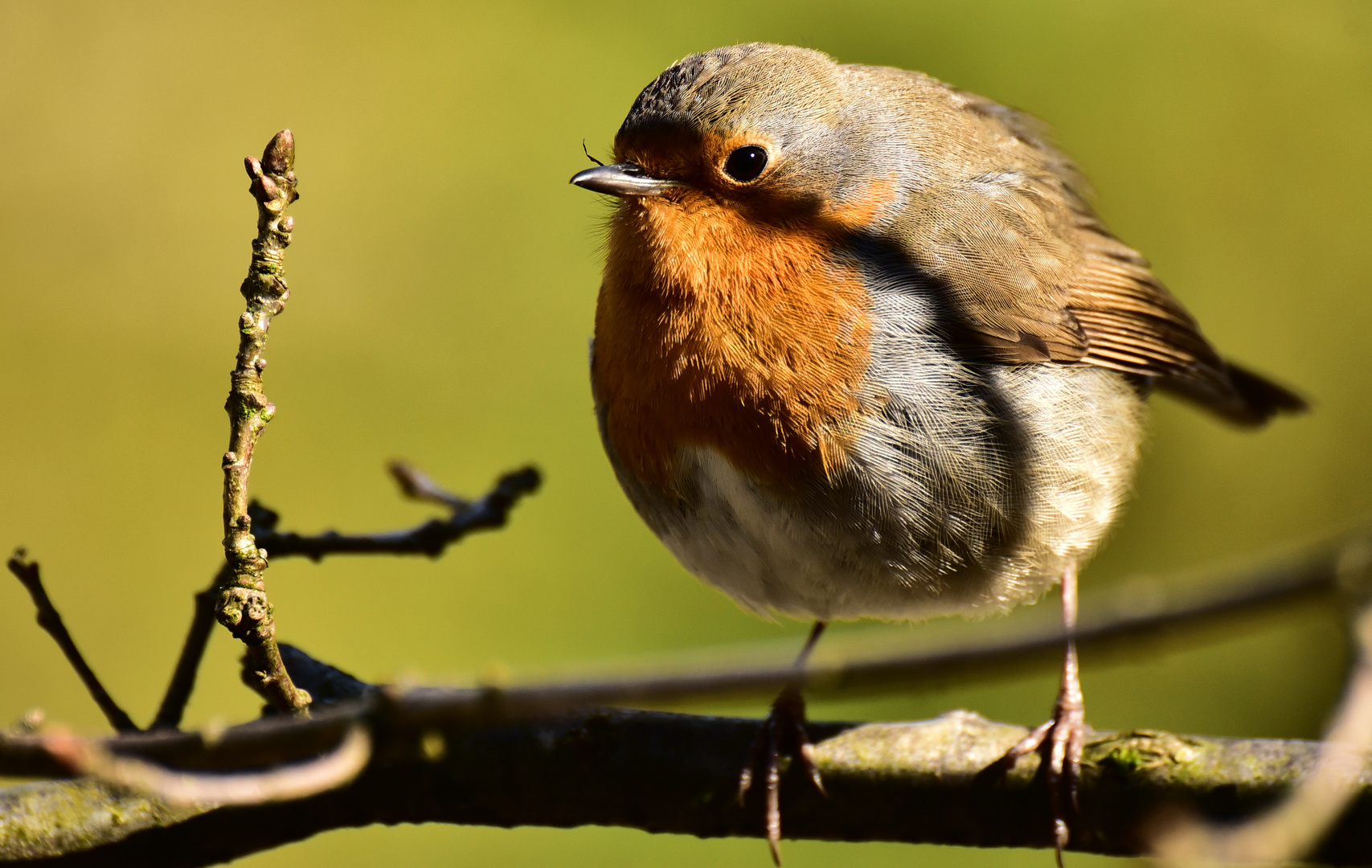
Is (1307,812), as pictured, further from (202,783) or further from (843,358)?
(843,358)

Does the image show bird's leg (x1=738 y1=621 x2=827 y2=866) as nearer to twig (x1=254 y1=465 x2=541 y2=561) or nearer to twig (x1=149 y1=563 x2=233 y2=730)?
twig (x1=254 y1=465 x2=541 y2=561)

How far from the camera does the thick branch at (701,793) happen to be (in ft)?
7.32

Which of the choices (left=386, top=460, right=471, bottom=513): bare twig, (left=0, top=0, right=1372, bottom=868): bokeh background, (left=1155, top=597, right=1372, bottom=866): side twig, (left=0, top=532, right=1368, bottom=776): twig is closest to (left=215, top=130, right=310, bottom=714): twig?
(left=0, top=532, right=1368, bottom=776): twig

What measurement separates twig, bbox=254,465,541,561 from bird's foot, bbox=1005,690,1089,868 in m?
1.19

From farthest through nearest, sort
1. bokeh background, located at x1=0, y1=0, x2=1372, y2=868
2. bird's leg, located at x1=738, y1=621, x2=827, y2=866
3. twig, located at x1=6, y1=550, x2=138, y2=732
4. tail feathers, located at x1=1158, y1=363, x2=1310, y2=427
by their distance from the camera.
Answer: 1. bokeh background, located at x1=0, y1=0, x2=1372, y2=868
2. tail feathers, located at x1=1158, y1=363, x2=1310, y2=427
3. bird's leg, located at x1=738, y1=621, x2=827, y2=866
4. twig, located at x1=6, y1=550, x2=138, y2=732

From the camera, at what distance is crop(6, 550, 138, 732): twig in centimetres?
203

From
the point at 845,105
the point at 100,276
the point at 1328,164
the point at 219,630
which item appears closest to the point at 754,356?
the point at 845,105

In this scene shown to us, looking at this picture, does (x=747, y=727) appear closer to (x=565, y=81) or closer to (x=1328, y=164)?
(x=565, y=81)

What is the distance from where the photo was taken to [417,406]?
4.75 meters

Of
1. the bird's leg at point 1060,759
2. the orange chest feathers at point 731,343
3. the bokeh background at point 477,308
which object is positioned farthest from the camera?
the bokeh background at point 477,308

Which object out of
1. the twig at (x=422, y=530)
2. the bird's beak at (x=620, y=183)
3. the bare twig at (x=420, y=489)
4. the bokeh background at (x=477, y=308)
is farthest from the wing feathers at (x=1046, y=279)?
the bokeh background at (x=477, y=308)

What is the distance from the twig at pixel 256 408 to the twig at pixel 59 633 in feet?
1.27

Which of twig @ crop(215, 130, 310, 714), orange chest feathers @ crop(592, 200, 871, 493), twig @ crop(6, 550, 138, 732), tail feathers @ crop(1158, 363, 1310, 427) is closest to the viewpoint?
twig @ crop(215, 130, 310, 714)

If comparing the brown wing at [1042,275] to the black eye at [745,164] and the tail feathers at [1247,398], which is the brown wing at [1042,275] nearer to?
the tail feathers at [1247,398]
